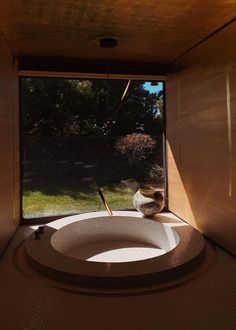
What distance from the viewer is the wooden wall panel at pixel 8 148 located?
3.43 m

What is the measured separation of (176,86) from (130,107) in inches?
111

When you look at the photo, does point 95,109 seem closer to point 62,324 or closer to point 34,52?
point 34,52

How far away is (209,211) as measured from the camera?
12.1 ft

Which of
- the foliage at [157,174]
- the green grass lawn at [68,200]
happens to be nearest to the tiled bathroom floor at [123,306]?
the green grass lawn at [68,200]

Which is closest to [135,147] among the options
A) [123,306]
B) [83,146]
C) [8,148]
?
[83,146]

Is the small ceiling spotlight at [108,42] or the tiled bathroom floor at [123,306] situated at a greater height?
the small ceiling spotlight at [108,42]

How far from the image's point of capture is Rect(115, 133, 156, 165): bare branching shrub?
5707 millimetres

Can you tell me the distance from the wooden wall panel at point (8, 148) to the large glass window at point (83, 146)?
16.7 inches

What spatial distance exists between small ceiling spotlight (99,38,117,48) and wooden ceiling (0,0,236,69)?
0.07 metres

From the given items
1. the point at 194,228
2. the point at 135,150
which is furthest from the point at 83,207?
the point at 194,228

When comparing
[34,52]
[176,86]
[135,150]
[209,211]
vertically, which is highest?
[34,52]

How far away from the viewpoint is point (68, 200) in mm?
5152

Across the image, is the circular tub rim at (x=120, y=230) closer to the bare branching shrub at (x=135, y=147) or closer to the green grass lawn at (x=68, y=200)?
the green grass lawn at (x=68, y=200)

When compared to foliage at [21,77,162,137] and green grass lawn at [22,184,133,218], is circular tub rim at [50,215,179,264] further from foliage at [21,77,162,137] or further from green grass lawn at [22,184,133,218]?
foliage at [21,77,162,137]
